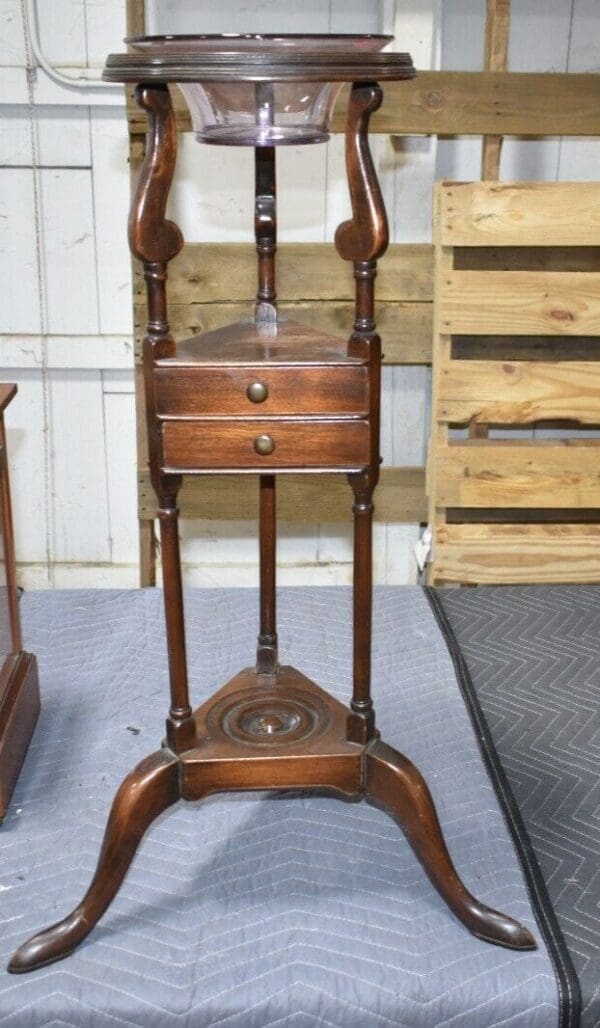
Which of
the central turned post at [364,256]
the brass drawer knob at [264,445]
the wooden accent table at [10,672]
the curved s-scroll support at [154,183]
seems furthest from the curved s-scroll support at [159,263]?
the wooden accent table at [10,672]

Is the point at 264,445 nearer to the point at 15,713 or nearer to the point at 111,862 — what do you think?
the point at 111,862

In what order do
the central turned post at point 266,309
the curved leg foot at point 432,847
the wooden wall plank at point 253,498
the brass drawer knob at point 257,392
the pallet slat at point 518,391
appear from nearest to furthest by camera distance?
the brass drawer knob at point 257,392, the curved leg foot at point 432,847, the central turned post at point 266,309, the pallet slat at point 518,391, the wooden wall plank at point 253,498

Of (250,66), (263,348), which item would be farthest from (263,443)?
(250,66)

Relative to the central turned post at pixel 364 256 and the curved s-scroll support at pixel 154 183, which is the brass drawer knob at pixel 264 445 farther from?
the curved s-scroll support at pixel 154 183

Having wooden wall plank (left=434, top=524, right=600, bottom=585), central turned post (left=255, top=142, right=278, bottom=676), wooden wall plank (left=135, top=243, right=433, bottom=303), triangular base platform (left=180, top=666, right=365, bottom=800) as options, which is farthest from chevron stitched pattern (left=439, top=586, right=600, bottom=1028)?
wooden wall plank (left=135, top=243, right=433, bottom=303)

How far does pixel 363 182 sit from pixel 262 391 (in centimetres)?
27

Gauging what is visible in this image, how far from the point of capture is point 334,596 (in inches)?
98.4

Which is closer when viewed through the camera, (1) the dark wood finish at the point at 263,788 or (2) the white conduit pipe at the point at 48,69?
(1) the dark wood finish at the point at 263,788

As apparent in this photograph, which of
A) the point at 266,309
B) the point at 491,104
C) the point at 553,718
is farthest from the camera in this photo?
the point at 491,104

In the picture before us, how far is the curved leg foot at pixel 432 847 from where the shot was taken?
1462mm

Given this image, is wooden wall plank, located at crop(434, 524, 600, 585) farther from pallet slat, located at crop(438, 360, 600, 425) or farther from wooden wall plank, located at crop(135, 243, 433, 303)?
wooden wall plank, located at crop(135, 243, 433, 303)

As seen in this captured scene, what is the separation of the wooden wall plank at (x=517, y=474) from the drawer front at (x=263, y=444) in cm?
135

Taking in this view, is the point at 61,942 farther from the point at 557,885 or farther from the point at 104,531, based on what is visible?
the point at 104,531

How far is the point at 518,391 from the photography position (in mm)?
2674
